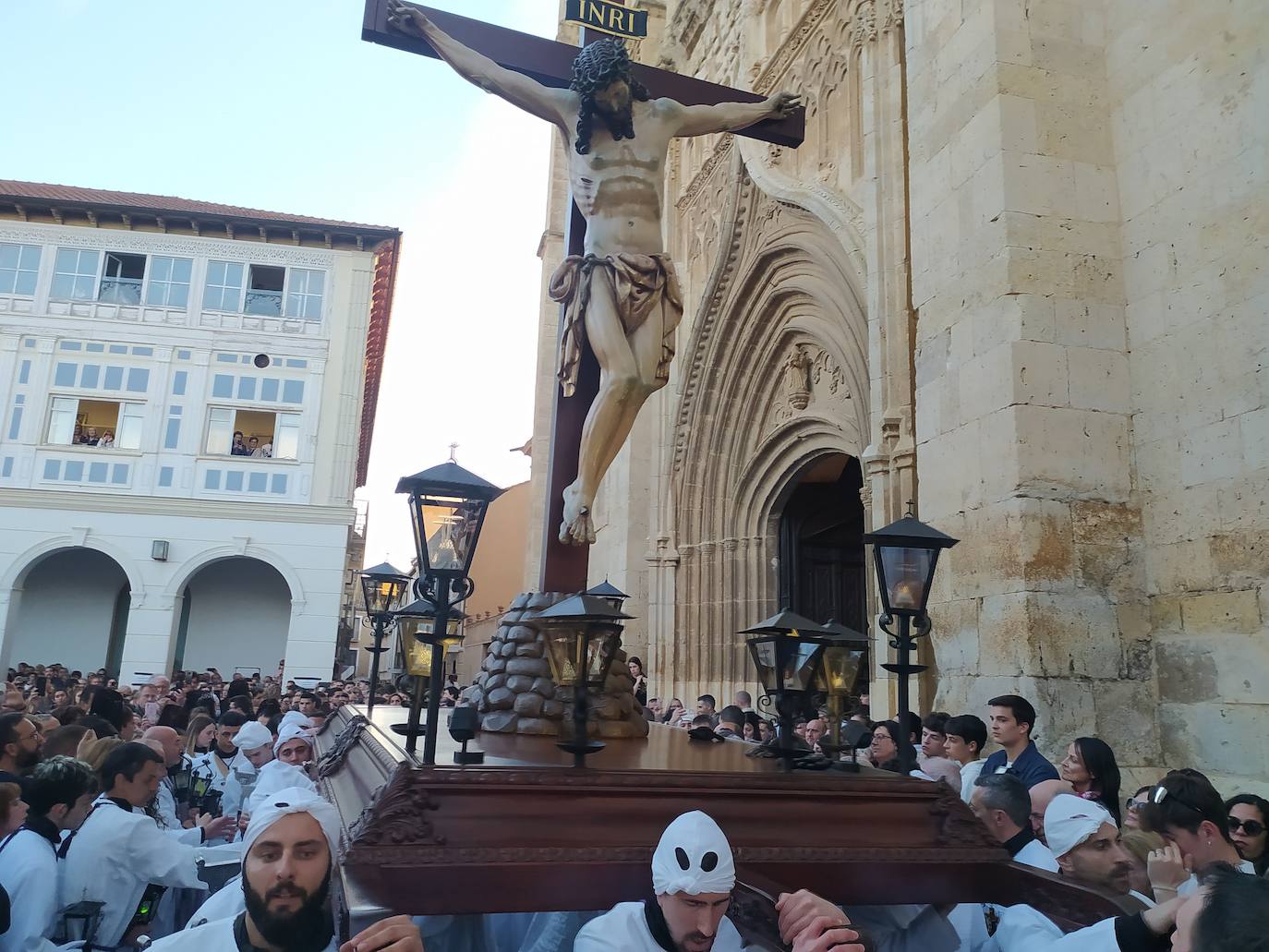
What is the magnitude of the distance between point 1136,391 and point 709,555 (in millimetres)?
7510

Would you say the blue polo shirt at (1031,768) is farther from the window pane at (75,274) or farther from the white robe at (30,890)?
the window pane at (75,274)

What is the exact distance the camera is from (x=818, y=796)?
8.46 feet


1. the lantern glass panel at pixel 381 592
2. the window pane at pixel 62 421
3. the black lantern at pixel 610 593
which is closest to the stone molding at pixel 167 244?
the window pane at pixel 62 421

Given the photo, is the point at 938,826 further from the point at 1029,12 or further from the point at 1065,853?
the point at 1029,12

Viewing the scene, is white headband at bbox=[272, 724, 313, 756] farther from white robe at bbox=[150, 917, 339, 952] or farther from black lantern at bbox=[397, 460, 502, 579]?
white robe at bbox=[150, 917, 339, 952]

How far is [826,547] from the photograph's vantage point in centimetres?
1279

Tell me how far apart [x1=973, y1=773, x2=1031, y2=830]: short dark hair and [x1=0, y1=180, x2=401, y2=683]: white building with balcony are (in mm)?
18064

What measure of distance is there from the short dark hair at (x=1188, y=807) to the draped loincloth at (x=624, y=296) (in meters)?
2.35

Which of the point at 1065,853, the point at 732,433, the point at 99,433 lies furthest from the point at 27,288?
the point at 1065,853

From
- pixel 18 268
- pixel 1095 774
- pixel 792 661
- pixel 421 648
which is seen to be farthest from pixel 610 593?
pixel 18 268

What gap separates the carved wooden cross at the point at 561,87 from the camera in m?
4.20

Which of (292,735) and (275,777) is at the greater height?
(292,735)

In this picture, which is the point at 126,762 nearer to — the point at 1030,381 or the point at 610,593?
the point at 610,593

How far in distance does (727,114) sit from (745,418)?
773 centimetres
